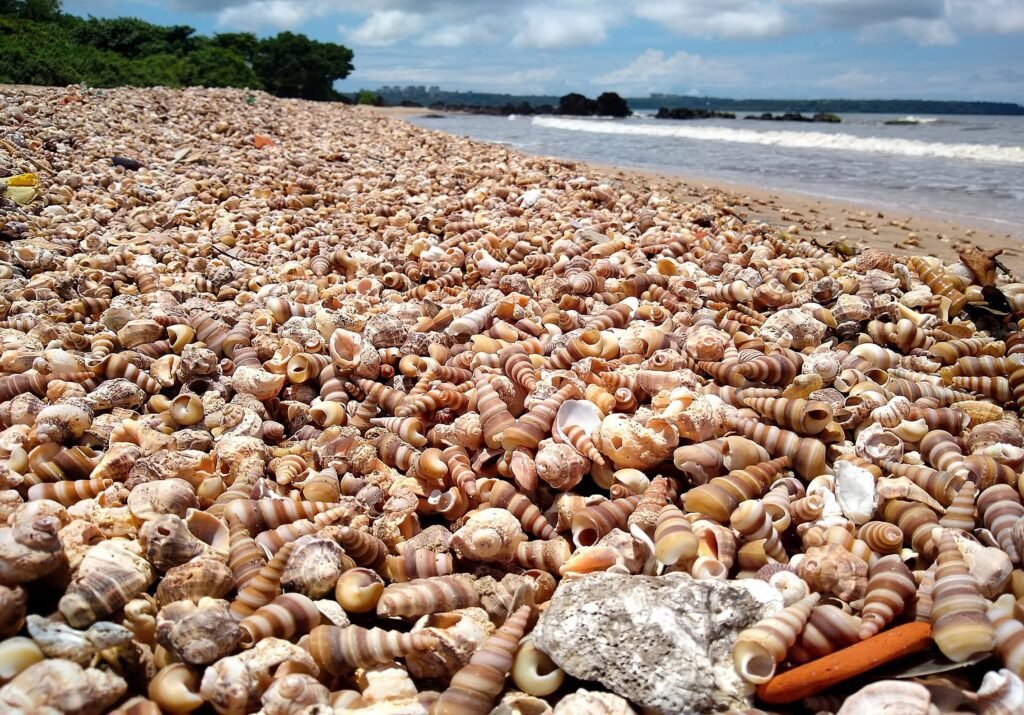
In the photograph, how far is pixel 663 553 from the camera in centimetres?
200

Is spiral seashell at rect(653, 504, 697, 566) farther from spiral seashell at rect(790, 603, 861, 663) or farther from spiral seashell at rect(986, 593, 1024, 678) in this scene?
spiral seashell at rect(986, 593, 1024, 678)

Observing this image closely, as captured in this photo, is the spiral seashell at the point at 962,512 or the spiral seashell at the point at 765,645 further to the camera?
the spiral seashell at the point at 962,512

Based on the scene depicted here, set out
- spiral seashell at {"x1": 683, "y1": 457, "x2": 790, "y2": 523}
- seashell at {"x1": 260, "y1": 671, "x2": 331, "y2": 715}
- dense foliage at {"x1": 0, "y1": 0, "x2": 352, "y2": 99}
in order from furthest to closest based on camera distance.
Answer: dense foliage at {"x1": 0, "y1": 0, "x2": 352, "y2": 99} < spiral seashell at {"x1": 683, "y1": 457, "x2": 790, "y2": 523} < seashell at {"x1": 260, "y1": 671, "x2": 331, "y2": 715}

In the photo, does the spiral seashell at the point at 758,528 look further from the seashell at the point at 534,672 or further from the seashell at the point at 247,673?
the seashell at the point at 247,673

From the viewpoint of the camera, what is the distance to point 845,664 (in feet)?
5.47

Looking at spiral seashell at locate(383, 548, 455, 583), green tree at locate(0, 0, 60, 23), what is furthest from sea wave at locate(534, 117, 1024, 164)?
green tree at locate(0, 0, 60, 23)

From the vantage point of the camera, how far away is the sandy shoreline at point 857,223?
21.4 feet

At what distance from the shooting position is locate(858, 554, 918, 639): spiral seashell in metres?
1.77

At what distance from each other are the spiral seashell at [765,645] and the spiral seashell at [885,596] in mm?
183

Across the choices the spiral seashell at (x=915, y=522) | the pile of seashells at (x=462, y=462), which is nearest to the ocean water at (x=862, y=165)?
the pile of seashells at (x=462, y=462)

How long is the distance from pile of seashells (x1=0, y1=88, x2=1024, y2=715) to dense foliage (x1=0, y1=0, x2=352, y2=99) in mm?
16777

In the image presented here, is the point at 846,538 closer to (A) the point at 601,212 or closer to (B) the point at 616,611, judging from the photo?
(B) the point at 616,611

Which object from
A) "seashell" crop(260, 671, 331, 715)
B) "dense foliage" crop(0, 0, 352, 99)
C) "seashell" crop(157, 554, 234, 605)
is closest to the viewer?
"seashell" crop(260, 671, 331, 715)

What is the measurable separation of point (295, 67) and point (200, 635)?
186 feet
